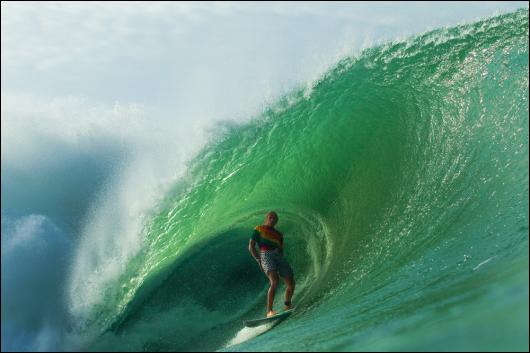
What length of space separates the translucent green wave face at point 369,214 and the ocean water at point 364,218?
1.0 inches

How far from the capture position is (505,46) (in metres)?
9.84

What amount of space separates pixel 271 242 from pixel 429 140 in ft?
11.5

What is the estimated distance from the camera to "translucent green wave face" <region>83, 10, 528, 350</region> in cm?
559

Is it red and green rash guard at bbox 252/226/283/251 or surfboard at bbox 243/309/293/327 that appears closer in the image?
surfboard at bbox 243/309/293/327

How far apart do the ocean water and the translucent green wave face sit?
0.03 m

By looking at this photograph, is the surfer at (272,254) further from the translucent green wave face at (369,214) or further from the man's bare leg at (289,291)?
the translucent green wave face at (369,214)

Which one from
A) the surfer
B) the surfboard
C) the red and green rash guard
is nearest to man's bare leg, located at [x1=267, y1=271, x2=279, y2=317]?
the surfer

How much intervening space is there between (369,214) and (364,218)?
4.1 inches

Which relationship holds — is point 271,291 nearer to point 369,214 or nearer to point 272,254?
point 272,254

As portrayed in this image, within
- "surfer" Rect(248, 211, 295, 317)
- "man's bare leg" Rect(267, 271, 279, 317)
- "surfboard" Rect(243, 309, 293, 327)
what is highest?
"surfer" Rect(248, 211, 295, 317)

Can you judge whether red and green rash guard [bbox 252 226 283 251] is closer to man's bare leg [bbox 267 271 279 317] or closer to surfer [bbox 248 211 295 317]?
surfer [bbox 248 211 295 317]

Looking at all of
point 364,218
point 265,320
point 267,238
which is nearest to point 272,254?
point 267,238

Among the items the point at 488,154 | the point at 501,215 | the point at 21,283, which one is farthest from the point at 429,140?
the point at 21,283

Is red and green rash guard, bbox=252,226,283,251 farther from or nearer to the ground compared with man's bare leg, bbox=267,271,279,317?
farther from the ground
